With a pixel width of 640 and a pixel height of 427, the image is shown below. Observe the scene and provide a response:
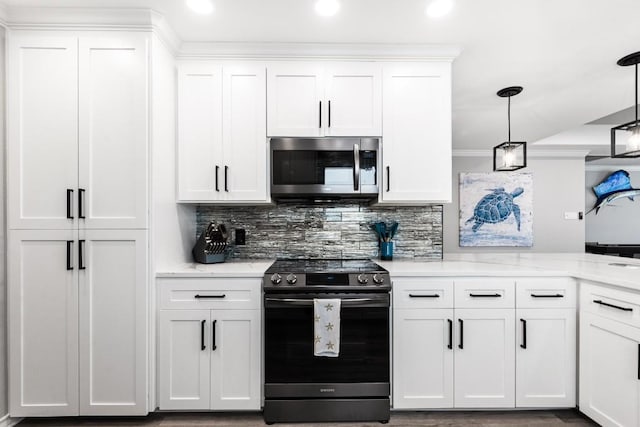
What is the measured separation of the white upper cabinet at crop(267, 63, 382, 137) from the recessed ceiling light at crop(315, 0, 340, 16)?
0.41 meters

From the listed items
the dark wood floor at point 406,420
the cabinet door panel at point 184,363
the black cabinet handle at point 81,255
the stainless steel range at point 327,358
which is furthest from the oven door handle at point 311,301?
the black cabinet handle at point 81,255

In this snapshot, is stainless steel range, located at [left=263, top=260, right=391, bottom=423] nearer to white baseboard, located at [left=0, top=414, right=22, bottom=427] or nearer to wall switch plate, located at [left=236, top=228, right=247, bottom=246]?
wall switch plate, located at [left=236, top=228, right=247, bottom=246]

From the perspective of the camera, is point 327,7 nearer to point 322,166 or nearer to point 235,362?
point 322,166

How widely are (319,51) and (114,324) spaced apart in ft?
7.07

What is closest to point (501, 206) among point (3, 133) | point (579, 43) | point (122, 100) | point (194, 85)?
point (579, 43)

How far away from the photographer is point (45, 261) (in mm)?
1988

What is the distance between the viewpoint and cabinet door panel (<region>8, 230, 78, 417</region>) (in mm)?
1981

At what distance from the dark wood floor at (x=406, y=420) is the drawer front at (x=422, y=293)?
2.32 ft

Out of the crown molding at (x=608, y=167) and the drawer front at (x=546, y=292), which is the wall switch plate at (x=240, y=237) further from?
the crown molding at (x=608, y=167)

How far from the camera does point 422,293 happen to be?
2.14 m

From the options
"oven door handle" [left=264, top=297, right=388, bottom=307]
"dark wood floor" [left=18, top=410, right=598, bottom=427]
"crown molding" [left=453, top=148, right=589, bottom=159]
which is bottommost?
"dark wood floor" [left=18, top=410, right=598, bottom=427]

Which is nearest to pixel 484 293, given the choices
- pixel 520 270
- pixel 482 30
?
pixel 520 270

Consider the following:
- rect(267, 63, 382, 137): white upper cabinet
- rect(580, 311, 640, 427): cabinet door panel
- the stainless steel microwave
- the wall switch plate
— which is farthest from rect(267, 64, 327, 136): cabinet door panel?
rect(580, 311, 640, 427): cabinet door panel

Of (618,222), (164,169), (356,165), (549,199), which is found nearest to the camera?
(164,169)
